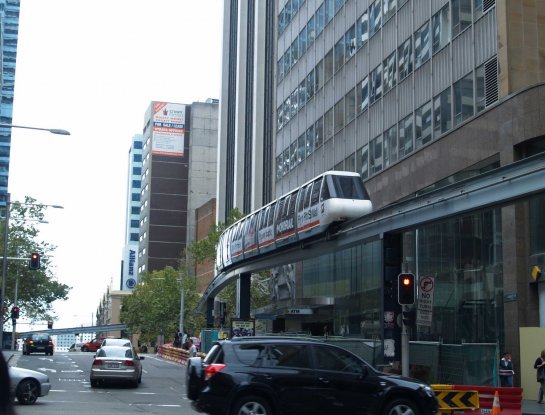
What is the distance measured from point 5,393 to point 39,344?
187 feet

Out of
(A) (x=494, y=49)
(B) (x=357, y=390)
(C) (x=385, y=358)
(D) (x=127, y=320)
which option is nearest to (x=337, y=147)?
(A) (x=494, y=49)

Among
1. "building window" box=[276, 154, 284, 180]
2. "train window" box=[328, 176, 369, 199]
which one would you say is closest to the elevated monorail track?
"train window" box=[328, 176, 369, 199]

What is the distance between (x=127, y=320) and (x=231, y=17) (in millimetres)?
40051

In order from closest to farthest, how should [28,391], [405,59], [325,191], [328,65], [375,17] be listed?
[28,391]
[325,191]
[405,59]
[375,17]
[328,65]

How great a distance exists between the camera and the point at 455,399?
58.4 feet

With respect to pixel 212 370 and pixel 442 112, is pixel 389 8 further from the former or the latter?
pixel 212 370

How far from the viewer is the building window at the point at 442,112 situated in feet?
111

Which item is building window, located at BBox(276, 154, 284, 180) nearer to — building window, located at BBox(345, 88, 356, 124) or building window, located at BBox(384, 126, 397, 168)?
building window, located at BBox(345, 88, 356, 124)

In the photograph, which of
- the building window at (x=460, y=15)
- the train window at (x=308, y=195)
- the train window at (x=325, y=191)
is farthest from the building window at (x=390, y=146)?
the train window at (x=325, y=191)

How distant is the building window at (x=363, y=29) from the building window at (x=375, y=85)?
2421 mm

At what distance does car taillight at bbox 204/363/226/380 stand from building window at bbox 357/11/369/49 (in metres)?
32.3

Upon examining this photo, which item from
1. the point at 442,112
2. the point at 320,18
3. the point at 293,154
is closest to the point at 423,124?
the point at 442,112

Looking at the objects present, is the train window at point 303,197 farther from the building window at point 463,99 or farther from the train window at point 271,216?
the building window at point 463,99

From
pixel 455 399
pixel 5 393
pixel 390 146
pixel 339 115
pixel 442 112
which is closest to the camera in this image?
pixel 5 393
